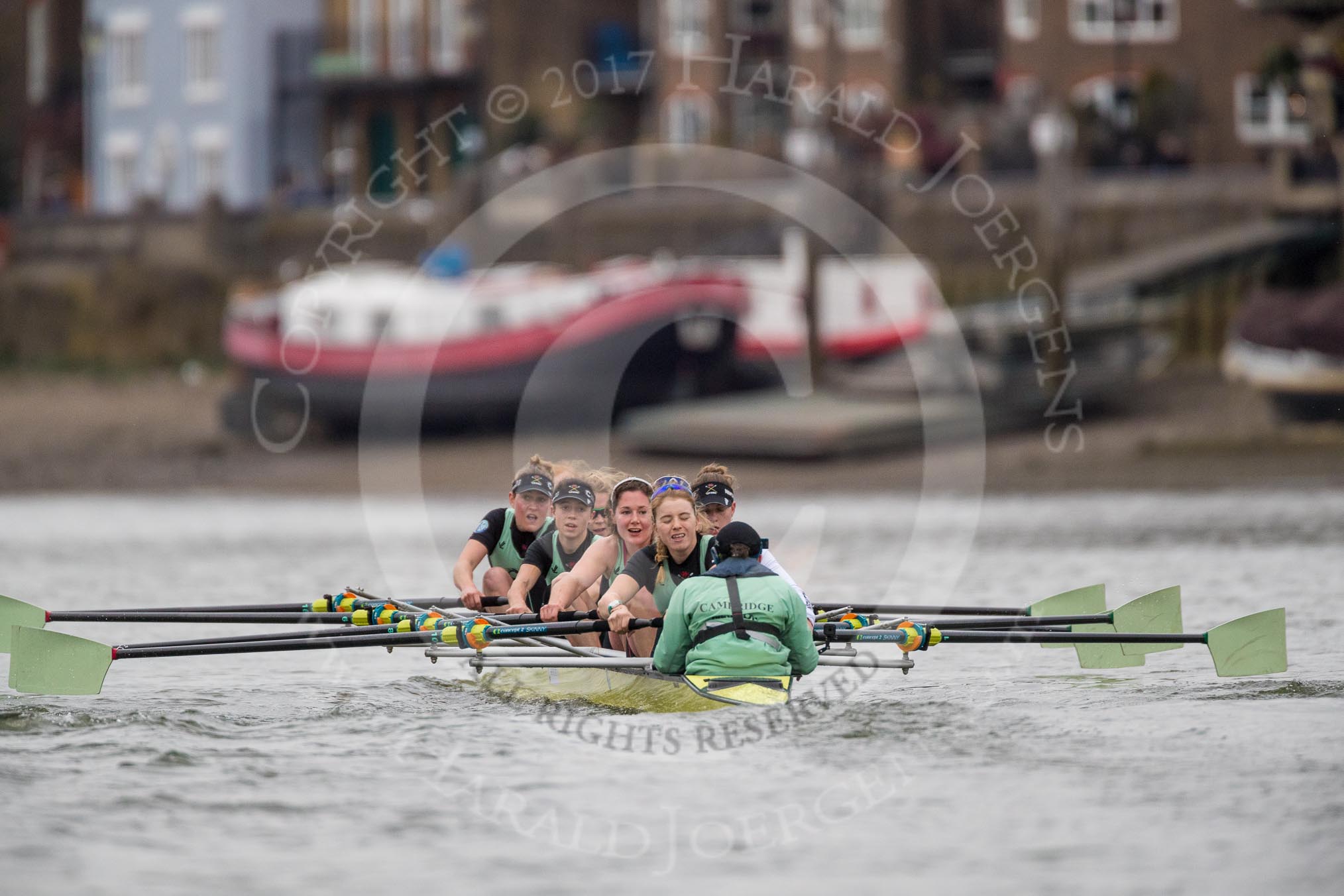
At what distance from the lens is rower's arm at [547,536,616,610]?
12727 mm

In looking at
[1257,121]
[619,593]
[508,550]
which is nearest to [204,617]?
[508,550]

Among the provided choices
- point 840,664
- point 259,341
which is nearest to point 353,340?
point 259,341

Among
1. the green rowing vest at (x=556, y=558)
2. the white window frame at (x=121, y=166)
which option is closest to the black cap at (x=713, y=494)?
the green rowing vest at (x=556, y=558)

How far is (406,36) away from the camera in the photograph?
170ft

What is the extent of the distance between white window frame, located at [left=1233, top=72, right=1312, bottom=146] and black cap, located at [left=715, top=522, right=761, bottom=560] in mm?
31263

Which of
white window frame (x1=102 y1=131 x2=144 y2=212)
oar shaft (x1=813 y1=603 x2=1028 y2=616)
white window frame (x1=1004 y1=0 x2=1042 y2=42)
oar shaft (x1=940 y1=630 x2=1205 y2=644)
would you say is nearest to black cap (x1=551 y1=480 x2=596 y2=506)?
oar shaft (x1=813 y1=603 x2=1028 y2=616)

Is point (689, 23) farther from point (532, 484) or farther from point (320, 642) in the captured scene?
point (320, 642)

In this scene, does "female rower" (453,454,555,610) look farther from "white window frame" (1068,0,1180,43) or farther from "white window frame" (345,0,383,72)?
"white window frame" (345,0,383,72)

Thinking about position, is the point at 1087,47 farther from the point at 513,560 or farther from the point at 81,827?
the point at 81,827

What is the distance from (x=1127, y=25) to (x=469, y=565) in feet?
109

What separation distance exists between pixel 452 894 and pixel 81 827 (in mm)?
2315

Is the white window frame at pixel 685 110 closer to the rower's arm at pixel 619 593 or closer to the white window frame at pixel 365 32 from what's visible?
the white window frame at pixel 365 32

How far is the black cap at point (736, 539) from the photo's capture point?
11.5 meters

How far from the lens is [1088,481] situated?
1101 inches
